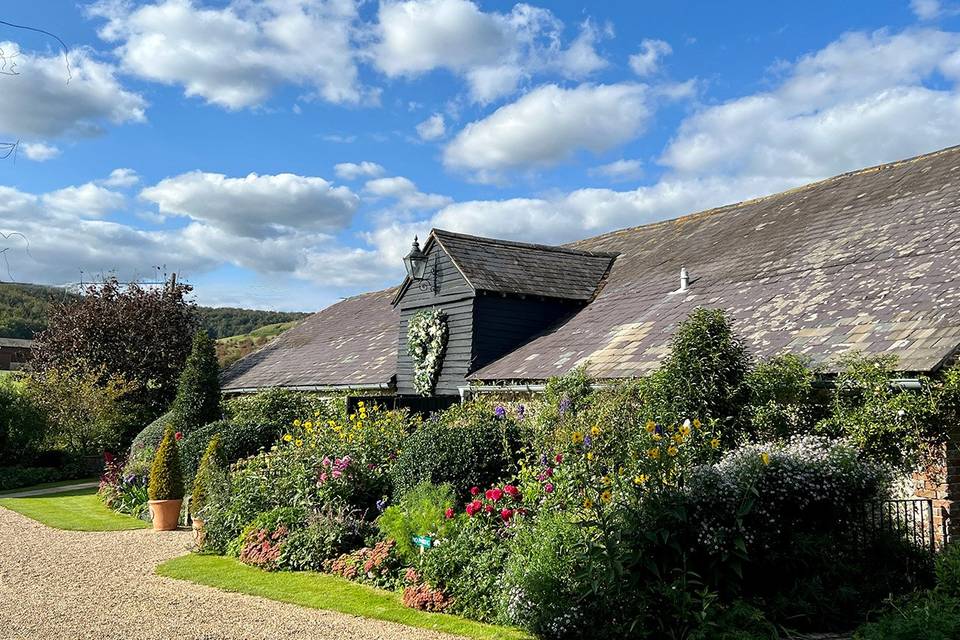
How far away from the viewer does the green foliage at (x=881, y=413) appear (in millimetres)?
8328

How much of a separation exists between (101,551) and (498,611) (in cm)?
739

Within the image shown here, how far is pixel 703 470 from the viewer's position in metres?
7.61

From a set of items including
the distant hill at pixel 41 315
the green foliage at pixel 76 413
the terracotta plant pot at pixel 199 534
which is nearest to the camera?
the terracotta plant pot at pixel 199 534

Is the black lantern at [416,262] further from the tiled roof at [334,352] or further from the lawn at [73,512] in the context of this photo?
the lawn at [73,512]

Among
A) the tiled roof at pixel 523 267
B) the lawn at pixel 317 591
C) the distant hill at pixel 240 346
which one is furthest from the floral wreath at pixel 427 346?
the distant hill at pixel 240 346

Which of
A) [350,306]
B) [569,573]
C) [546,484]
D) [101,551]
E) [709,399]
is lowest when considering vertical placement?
[101,551]

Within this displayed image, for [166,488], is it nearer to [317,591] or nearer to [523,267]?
[317,591]

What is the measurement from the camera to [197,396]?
18.6m

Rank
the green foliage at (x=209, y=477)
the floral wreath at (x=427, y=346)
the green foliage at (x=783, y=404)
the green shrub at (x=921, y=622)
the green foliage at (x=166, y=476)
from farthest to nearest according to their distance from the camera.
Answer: the floral wreath at (x=427, y=346)
the green foliage at (x=166, y=476)
the green foliage at (x=209, y=477)
the green foliage at (x=783, y=404)
the green shrub at (x=921, y=622)

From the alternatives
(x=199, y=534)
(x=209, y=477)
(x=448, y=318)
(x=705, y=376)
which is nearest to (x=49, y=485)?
(x=209, y=477)

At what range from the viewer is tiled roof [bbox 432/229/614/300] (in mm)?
17641

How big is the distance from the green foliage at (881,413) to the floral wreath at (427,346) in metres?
10.1

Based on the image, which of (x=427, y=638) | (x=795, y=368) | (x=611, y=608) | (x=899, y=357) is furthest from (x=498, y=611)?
(x=899, y=357)

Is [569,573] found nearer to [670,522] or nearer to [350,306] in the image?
[670,522]
